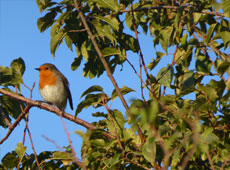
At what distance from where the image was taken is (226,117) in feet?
9.85

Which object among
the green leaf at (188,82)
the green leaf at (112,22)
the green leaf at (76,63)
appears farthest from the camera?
the green leaf at (76,63)

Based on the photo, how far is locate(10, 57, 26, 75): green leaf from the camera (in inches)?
159

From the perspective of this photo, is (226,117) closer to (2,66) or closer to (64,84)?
(2,66)

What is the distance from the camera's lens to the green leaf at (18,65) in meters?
4.03

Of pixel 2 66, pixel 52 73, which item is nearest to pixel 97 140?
pixel 2 66

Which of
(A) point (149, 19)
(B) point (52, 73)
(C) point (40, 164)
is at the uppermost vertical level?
(A) point (149, 19)

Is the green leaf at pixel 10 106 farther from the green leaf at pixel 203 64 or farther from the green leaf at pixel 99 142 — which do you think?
the green leaf at pixel 203 64

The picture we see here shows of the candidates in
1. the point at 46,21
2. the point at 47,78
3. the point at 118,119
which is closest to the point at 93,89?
the point at 118,119

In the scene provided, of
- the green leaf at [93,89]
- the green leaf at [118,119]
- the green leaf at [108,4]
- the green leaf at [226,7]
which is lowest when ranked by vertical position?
the green leaf at [118,119]

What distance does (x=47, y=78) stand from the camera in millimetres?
6816

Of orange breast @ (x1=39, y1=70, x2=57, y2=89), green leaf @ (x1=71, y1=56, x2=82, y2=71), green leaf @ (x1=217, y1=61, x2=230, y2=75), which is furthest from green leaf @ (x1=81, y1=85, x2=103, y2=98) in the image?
orange breast @ (x1=39, y1=70, x2=57, y2=89)

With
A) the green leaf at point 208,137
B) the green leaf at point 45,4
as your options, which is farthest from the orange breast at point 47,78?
the green leaf at point 208,137

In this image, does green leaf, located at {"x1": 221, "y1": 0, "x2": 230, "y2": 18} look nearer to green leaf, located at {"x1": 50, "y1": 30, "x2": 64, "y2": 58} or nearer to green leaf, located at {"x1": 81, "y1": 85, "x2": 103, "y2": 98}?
green leaf, located at {"x1": 81, "y1": 85, "x2": 103, "y2": 98}

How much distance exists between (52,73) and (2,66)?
9.69 feet
